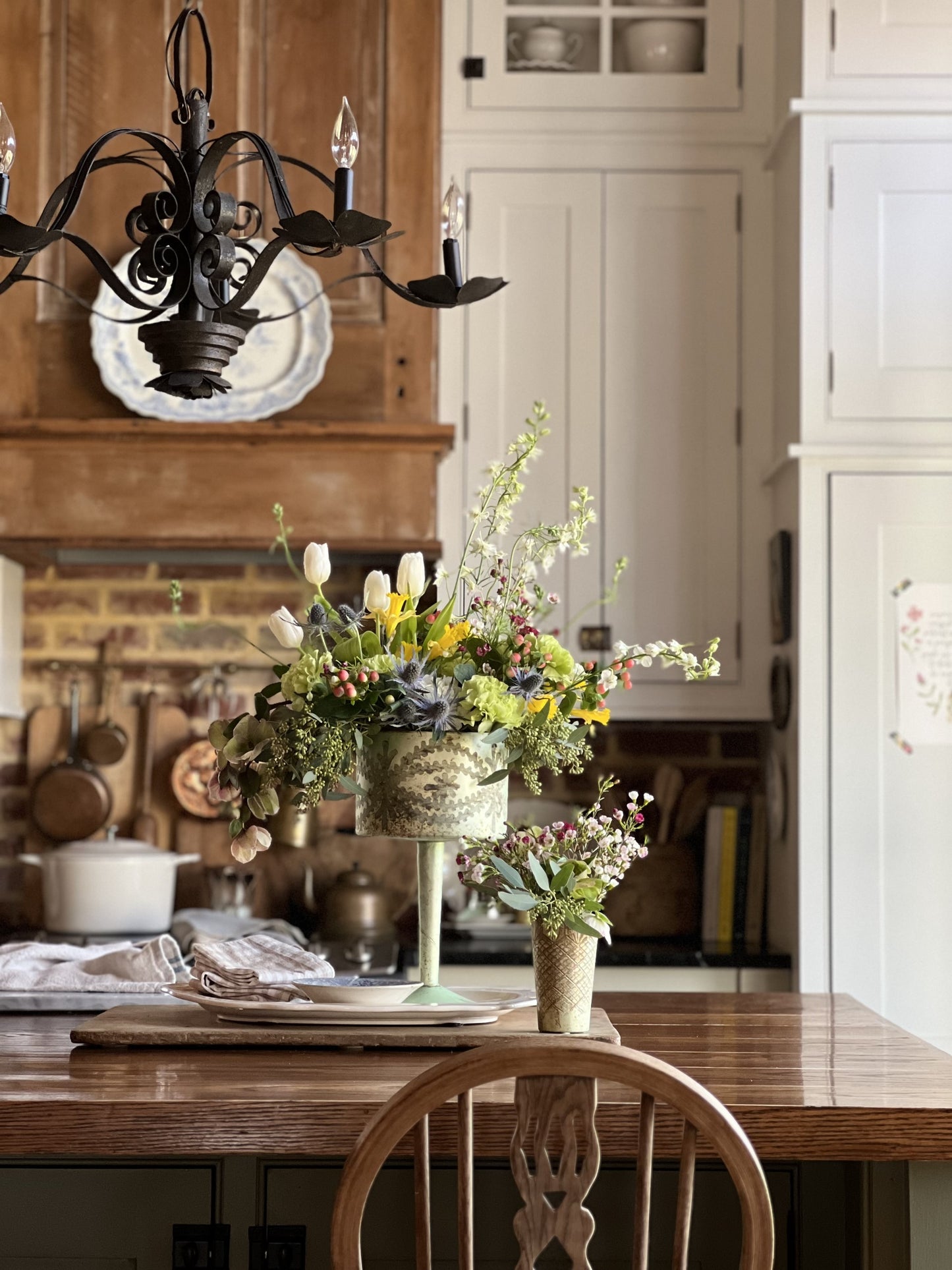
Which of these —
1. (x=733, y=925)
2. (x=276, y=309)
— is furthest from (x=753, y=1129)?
(x=276, y=309)

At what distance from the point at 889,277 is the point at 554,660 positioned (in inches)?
64.5

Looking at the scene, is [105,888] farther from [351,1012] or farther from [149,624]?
[351,1012]

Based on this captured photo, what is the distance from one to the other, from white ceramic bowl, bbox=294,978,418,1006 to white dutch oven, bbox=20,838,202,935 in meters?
1.30

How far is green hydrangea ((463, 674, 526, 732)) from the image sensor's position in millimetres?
1532

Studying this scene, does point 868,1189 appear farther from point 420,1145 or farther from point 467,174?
point 467,174

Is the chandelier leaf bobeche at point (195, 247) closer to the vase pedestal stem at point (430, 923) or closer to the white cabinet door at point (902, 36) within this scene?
the vase pedestal stem at point (430, 923)

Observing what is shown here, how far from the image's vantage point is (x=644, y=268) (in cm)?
313

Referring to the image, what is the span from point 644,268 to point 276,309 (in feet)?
2.71

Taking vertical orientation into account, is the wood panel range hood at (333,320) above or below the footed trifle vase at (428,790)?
above

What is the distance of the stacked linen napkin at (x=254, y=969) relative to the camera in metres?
1.64

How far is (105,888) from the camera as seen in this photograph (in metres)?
2.84

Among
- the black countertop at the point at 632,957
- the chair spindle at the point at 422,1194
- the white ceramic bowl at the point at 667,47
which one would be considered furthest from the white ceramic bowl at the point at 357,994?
the white ceramic bowl at the point at 667,47

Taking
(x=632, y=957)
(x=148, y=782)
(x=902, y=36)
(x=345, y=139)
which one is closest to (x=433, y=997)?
(x=345, y=139)

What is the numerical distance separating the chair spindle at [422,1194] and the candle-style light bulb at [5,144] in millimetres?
1105
